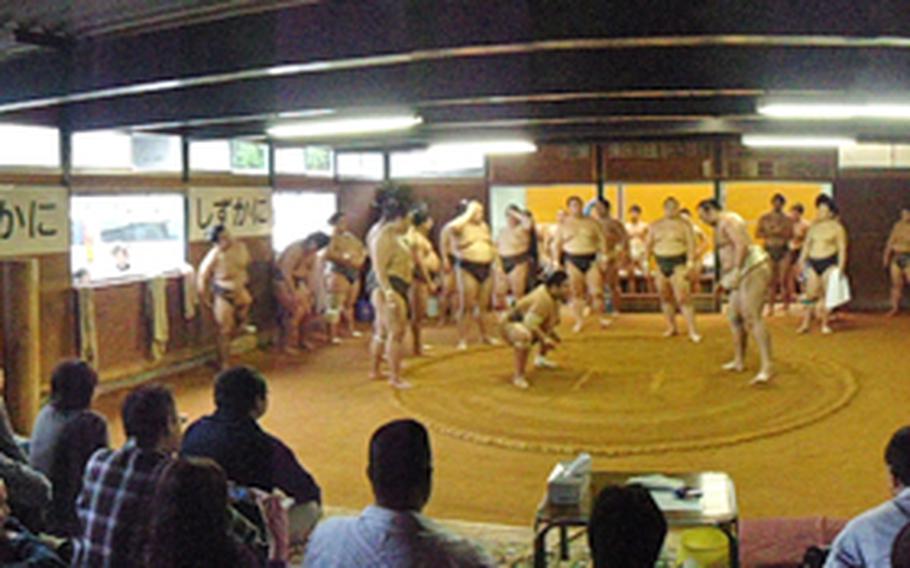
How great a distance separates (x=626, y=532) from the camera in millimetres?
1711

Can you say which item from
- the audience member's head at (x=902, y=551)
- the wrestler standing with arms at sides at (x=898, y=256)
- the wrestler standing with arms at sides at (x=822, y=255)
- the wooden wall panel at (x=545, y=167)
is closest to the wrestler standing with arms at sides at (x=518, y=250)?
the wooden wall panel at (x=545, y=167)

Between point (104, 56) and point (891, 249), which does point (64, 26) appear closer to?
point (104, 56)

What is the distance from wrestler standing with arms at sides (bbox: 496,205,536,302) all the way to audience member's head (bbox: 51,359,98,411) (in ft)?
19.9

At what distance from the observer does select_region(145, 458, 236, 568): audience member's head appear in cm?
193

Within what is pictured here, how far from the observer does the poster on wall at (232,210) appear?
840 centimetres

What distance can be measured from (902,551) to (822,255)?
26.7ft

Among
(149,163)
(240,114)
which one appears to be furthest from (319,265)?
(240,114)

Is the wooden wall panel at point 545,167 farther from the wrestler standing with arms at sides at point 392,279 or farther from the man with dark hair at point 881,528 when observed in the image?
the man with dark hair at point 881,528

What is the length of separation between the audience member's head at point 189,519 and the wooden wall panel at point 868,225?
1065cm

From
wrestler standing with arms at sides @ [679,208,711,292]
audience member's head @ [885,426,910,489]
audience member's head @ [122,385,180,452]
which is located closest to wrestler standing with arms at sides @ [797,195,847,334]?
wrestler standing with arms at sides @ [679,208,711,292]

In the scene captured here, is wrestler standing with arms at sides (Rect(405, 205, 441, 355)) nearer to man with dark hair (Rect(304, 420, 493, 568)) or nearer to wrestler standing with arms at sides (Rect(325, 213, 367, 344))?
wrestler standing with arms at sides (Rect(325, 213, 367, 344))

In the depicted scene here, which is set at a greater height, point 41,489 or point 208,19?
point 208,19

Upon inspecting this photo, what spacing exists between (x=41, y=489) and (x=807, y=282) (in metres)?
8.18

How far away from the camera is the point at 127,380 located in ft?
24.9
